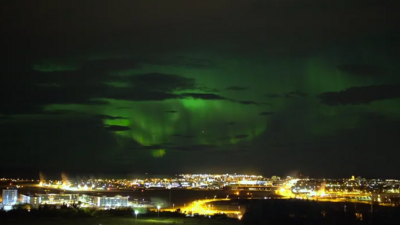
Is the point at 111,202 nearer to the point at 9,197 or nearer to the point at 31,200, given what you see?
the point at 31,200

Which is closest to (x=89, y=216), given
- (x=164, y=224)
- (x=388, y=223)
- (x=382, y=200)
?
(x=164, y=224)

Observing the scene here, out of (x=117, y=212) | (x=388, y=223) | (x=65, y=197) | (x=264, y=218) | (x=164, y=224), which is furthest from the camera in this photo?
(x=65, y=197)

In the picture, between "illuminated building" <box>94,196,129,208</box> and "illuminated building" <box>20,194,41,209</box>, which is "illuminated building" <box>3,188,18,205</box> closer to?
"illuminated building" <box>20,194,41,209</box>

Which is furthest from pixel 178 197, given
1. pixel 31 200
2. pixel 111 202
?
pixel 31 200

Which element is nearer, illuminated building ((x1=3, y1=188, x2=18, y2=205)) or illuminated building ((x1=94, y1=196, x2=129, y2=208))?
illuminated building ((x1=3, y1=188, x2=18, y2=205))

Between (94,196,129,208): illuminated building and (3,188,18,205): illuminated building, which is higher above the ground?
(3,188,18,205): illuminated building

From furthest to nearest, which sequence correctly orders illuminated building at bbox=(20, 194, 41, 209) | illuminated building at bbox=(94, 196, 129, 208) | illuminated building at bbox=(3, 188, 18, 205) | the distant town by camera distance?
illuminated building at bbox=(20, 194, 41, 209) < illuminated building at bbox=(94, 196, 129, 208) < illuminated building at bbox=(3, 188, 18, 205) < the distant town

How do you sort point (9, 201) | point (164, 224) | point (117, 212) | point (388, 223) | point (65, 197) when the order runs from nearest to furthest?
point (164, 224)
point (388, 223)
point (117, 212)
point (9, 201)
point (65, 197)

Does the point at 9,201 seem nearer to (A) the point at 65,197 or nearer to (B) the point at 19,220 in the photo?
(A) the point at 65,197

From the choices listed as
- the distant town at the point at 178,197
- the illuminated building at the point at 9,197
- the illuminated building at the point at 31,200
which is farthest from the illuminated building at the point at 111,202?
the illuminated building at the point at 9,197

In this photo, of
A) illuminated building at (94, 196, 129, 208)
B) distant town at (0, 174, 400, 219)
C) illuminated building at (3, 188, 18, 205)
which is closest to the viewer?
distant town at (0, 174, 400, 219)

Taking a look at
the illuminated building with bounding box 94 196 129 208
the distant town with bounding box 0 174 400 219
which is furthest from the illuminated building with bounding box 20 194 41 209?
the illuminated building with bounding box 94 196 129 208
